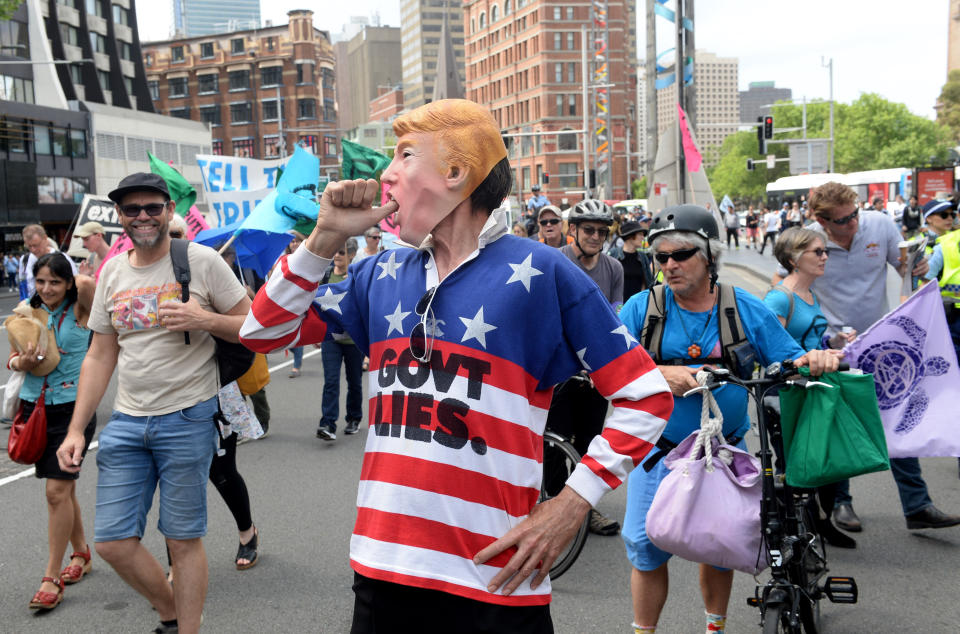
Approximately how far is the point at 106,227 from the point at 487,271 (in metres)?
9.52

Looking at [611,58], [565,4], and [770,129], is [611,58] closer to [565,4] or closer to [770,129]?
[565,4]

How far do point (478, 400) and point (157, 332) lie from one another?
207 cm

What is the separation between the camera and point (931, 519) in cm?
516

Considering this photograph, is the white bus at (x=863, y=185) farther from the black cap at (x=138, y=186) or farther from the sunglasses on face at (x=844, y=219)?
the black cap at (x=138, y=186)

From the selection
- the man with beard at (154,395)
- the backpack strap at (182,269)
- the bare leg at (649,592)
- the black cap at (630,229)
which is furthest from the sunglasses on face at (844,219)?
the backpack strap at (182,269)

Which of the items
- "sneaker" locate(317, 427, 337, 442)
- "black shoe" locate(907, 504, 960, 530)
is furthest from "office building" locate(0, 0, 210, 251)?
"black shoe" locate(907, 504, 960, 530)

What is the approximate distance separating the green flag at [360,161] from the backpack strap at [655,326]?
7998 millimetres

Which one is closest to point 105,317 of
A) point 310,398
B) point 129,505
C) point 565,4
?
point 129,505

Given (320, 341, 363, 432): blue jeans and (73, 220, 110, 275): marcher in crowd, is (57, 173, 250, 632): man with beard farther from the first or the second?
(73, 220, 110, 275): marcher in crowd

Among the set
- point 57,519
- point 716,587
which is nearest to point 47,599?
point 57,519

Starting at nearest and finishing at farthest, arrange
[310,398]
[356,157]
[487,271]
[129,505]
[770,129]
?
[487,271]
[129,505]
[310,398]
[356,157]
[770,129]

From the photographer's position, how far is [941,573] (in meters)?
4.64

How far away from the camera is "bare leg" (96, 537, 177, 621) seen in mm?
3535

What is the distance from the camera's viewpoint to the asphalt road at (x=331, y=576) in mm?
4230
